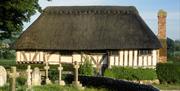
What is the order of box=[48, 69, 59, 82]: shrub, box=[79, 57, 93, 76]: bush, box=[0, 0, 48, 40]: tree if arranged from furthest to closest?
box=[79, 57, 93, 76]: bush < box=[0, 0, 48, 40]: tree < box=[48, 69, 59, 82]: shrub

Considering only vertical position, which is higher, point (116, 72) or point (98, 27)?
point (98, 27)

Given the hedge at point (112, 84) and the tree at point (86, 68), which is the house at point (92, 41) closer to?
the tree at point (86, 68)

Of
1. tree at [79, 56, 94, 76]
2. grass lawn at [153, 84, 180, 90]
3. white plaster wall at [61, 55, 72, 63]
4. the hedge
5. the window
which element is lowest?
grass lawn at [153, 84, 180, 90]

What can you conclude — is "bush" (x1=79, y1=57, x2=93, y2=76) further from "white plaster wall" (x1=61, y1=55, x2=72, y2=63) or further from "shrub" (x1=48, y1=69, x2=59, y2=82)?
"shrub" (x1=48, y1=69, x2=59, y2=82)

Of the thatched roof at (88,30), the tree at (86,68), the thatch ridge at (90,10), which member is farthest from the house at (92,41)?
the tree at (86,68)

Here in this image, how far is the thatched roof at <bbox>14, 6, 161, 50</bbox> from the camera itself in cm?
4575

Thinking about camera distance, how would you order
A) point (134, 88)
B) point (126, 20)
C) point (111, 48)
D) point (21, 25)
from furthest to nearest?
point (126, 20)
point (111, 48)
point (21, 25)
point (134, 88)

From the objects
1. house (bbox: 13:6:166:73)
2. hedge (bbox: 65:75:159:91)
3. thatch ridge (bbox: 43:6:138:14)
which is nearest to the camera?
hedge (bbox: 65:75:159:91)

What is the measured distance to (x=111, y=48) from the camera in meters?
45.1

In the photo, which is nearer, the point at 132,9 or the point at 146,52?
the point at 146,52

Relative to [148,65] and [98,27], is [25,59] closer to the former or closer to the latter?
[98,27]

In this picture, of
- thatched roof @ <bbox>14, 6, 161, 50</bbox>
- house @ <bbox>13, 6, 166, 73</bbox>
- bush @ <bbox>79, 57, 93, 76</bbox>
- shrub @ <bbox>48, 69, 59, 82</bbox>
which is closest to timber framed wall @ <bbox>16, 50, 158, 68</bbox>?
house @ <bbox>13, 6, 166, 73</bbox>

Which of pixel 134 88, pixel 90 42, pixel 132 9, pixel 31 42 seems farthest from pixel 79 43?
pixel 134 88

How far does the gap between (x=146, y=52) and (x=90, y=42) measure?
16.6 feet
